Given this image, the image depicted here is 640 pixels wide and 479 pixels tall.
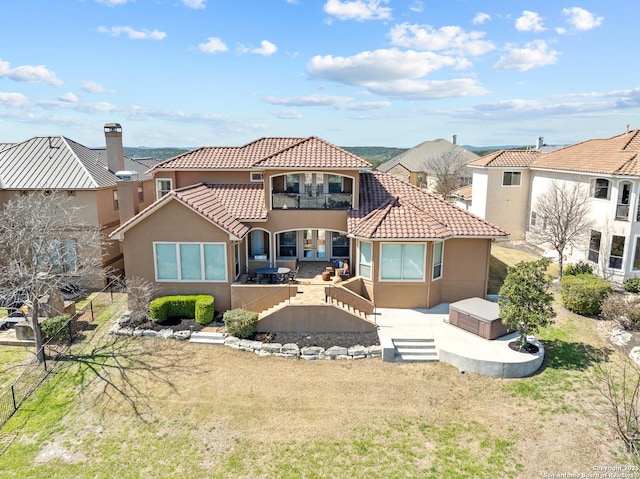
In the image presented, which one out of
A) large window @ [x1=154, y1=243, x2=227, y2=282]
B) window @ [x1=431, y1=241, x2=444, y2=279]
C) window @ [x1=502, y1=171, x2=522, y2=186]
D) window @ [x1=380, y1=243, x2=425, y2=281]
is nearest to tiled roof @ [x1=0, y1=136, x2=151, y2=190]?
large window @ [x1=154, y1=243, x2=227, y2=282]

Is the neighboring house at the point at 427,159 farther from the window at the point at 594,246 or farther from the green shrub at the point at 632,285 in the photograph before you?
the green shrub at the point at 632,285

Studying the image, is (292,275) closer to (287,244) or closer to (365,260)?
(287,244)

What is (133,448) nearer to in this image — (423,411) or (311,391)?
(311,391)

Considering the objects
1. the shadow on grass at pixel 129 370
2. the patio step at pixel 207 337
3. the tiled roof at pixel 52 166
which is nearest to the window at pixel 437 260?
the patio step at pixel 207 337

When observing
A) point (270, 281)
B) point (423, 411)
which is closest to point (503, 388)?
point (423, 411)

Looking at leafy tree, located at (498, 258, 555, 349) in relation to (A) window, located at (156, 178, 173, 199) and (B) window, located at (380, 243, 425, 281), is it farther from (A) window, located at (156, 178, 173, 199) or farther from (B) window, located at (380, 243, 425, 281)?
(A) window, located at (156, 178, 173, 199)

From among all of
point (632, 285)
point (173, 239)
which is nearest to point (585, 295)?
point (632, 285)
